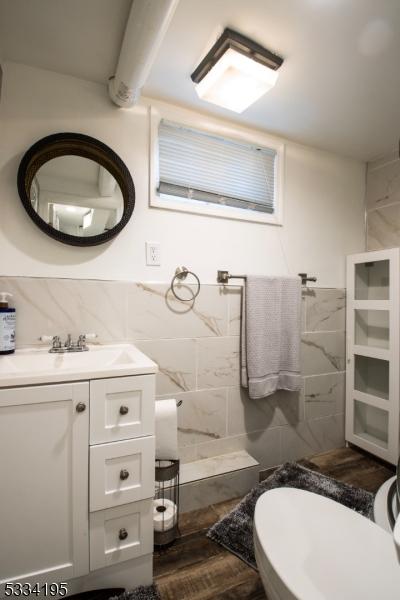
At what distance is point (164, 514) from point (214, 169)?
1829 millimetres

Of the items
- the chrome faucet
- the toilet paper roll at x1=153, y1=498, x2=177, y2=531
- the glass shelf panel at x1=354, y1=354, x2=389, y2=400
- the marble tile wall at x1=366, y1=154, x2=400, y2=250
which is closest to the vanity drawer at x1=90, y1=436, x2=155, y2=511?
the toilet paper roll at x1=153, y1=498, x2=177, y2=531

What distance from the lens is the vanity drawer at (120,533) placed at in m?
0.97

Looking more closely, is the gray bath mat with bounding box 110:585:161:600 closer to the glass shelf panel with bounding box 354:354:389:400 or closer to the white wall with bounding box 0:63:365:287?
the white wall with bounding box 0:63:365:287

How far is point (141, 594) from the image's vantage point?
102 centimetres

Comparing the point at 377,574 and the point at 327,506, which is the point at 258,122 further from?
the point at 377,574

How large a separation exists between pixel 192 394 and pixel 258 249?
98 cm

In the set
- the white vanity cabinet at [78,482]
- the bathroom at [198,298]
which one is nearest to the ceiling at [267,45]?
the bathroom at [198,298]

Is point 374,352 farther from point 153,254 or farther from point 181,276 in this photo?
point 153,254

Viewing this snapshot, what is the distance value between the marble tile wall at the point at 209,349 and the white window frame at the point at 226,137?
45 centimetres

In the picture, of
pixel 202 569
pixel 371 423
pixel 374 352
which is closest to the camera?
pixel 202 569

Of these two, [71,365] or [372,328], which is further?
[372,328]

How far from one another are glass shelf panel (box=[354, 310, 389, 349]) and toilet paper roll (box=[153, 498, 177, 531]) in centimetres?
163

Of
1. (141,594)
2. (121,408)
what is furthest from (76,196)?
(141,594)

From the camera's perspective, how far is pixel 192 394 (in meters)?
1.62
